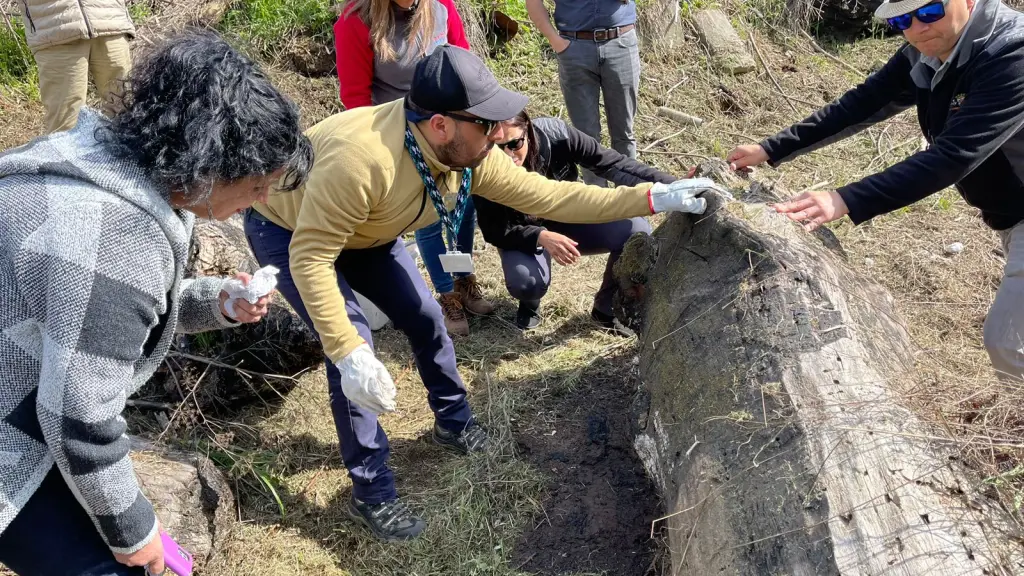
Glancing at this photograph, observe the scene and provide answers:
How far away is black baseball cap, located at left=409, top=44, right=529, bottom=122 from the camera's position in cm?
237

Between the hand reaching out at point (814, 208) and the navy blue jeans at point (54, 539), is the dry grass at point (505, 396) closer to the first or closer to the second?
the hand reaching out at point (814, 208)

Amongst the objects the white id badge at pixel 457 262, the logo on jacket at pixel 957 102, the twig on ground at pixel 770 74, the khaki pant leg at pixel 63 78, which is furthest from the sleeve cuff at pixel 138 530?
the twig on ground at pixel 770 74

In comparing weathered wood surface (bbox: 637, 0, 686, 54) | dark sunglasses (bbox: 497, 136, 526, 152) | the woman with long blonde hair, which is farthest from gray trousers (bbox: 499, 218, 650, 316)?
weathered wood surface (bbox: 637, 0, 686, 54)

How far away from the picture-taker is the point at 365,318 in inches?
114

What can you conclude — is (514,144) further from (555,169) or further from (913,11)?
(913,11)

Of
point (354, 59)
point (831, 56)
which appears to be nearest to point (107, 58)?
point (354, 59)

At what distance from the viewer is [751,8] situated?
7801mm

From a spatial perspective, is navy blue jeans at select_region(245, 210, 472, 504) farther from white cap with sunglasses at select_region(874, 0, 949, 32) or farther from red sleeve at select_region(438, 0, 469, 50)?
white cap with sunglasses at select_region(874, 0, 949, 32)

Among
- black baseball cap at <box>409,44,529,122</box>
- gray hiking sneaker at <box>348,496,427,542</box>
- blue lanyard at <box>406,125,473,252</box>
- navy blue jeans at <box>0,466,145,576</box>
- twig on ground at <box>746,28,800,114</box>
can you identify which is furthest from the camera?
twig on ground at <box>746,28,800,114</box>

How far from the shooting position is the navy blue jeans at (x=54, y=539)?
168cm

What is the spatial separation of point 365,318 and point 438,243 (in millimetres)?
1289

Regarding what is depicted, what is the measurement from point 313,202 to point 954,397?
6.76 feet

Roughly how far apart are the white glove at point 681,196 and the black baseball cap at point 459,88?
0.69 m

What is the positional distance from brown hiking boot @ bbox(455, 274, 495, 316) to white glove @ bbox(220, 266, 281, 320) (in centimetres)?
218
